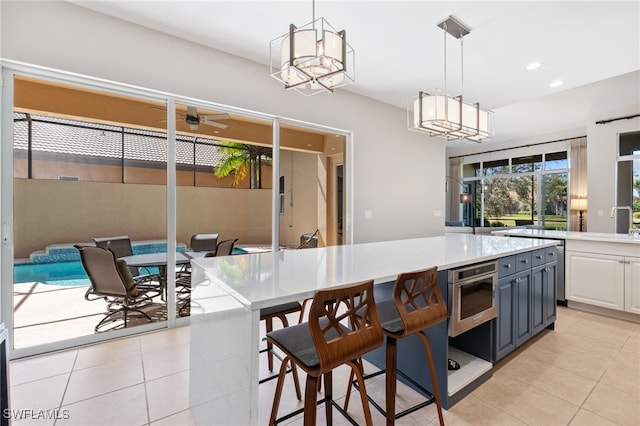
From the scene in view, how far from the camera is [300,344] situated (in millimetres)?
1379

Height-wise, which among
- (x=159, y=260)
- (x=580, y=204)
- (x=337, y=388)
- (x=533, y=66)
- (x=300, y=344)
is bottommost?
(x=337, y=388)

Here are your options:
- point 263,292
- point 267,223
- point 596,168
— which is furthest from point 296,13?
point 596,168

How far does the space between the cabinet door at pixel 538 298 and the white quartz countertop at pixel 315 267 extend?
1.11 feet

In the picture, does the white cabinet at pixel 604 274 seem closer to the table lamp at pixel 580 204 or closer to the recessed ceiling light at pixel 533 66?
the recessed ceiling light at pixel 533 66

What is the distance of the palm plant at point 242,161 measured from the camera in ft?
11.5

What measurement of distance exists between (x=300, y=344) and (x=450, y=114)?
2318 mm

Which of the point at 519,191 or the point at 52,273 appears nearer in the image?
the point at 52,273

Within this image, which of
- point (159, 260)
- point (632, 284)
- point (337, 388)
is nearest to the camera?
point (337, 388)

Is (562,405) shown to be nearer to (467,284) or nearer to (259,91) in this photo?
(467,284)

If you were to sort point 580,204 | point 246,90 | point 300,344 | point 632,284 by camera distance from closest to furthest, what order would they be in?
point 300,344 → point 632,284 → point 246,90 → point 580,204

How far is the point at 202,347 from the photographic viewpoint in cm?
159

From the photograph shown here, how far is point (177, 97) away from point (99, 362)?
247 centimetres

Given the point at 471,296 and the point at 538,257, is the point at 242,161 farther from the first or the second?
the point at 538,257

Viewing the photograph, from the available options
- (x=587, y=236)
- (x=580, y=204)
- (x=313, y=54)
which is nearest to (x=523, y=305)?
(x=587, y=236)
